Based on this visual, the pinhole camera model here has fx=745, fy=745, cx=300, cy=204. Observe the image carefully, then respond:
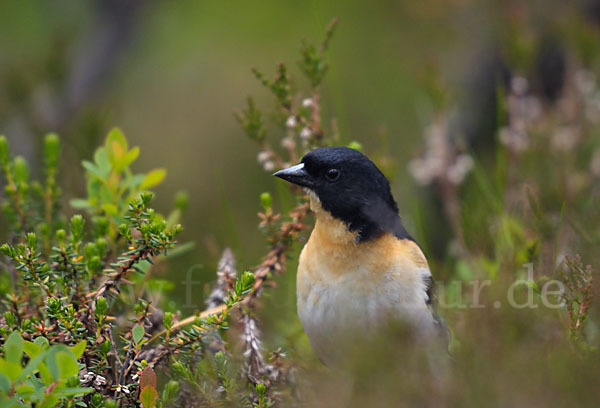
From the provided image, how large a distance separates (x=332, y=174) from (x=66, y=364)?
1.53 m

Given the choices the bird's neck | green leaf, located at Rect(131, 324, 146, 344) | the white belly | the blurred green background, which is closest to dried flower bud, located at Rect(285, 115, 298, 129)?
the bird's neck

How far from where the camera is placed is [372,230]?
3252mm

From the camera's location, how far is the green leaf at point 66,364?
2.05 meters

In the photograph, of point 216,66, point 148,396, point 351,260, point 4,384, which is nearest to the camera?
point 4,384

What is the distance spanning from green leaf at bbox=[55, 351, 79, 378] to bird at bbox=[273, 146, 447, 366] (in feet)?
3.94

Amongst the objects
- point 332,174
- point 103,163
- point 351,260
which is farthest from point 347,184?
point 103,163

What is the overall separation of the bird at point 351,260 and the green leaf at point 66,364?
3.94ft

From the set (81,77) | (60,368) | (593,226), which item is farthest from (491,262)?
(81,77)

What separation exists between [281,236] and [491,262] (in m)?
1.25

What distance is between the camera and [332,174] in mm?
3240

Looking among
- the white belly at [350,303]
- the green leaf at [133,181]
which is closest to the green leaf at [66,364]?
the white belly at [350,303]

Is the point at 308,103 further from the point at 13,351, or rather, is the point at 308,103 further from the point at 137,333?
the point at 13,351

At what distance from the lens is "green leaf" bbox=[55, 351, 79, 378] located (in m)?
2.05

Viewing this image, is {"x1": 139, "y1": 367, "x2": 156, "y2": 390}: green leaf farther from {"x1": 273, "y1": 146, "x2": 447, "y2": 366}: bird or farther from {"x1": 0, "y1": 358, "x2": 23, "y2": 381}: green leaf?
{"x1": 273, "y1": 146, "x2": 447, "y2": 366}: bird
